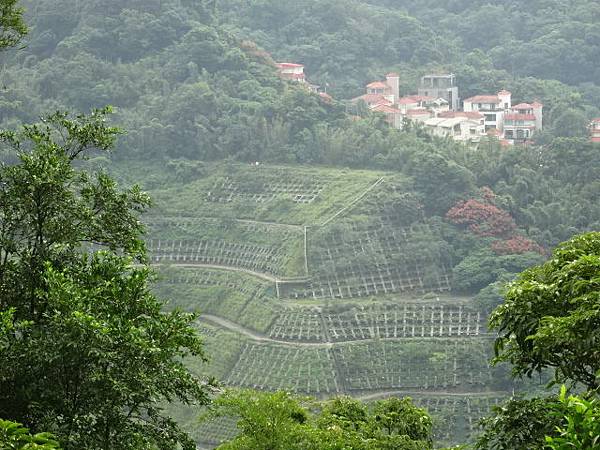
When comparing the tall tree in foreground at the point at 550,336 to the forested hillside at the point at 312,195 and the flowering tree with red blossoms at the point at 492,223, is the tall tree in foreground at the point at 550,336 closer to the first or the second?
the forested hillside at the point at 312,195

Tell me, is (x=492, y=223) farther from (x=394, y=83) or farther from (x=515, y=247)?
(x=394, y=83)

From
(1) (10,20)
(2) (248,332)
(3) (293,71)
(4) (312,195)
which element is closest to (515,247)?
(4) (312,195)

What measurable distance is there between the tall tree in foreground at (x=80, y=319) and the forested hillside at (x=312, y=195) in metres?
15.2

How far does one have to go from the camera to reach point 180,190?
130 feet

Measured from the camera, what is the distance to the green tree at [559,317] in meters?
8.38

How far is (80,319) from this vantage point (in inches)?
349

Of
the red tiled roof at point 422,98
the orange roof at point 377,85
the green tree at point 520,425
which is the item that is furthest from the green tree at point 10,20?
the orange roof at point 377,85

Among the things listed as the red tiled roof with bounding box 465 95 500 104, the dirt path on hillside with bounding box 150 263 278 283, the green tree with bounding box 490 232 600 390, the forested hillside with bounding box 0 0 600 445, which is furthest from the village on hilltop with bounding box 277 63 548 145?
the green tree with bounding box 490 232 600 390

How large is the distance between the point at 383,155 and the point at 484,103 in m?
11.8

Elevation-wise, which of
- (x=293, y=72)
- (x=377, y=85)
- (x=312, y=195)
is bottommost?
(x=312, y=195)

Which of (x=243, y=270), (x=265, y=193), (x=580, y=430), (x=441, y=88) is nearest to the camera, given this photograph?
(x=580, y=430)

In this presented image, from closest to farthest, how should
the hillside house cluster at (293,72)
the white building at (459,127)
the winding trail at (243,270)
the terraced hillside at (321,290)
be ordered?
the terraced hillside at (321,290), the winding trail at (243,270), the white building at (459,127), the hillside house cluster at (293,72)

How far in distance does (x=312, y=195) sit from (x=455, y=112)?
46.2 feet

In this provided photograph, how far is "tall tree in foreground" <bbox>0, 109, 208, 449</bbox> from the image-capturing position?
9.13 m
